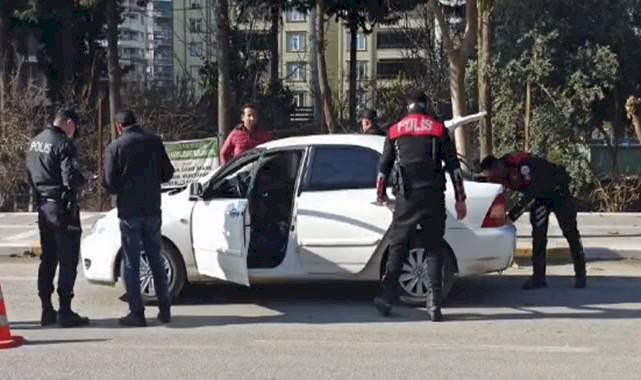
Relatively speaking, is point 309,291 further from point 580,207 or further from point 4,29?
point 4,29

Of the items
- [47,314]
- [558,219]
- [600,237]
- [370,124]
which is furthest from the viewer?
[600,237]

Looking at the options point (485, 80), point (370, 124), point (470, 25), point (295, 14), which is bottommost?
point (370, 124)

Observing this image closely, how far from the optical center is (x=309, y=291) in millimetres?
10188

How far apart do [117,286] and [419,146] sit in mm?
3885

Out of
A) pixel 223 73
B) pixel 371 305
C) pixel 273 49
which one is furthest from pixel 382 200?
pixel 273 49

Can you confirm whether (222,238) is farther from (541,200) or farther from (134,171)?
(541,200)

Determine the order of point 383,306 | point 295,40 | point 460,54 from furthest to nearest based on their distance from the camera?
point 295,40 → point 460,54 → point 383,306

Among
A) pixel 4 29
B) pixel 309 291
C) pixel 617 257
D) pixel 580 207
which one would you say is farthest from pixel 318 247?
pixel 4 29

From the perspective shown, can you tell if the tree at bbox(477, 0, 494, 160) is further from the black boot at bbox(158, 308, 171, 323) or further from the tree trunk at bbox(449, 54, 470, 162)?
the black boot at bbox(158, 308, 171, 323)

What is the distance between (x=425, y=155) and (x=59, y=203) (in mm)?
3022

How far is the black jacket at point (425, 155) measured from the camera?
828 cm

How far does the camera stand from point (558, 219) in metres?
10.1

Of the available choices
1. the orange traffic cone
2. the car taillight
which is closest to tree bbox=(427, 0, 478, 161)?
the car taillight

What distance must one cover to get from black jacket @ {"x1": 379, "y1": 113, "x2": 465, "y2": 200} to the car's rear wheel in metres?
0.83
